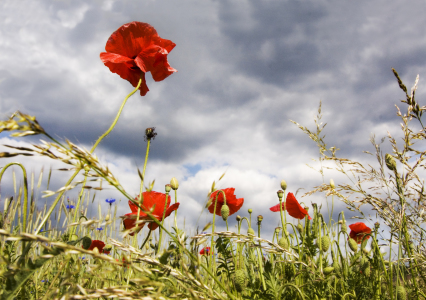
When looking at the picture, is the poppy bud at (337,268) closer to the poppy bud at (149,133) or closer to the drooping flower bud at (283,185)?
the drooping flower bud at (283,185)

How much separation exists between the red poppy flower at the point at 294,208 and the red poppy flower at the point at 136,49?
1.21m

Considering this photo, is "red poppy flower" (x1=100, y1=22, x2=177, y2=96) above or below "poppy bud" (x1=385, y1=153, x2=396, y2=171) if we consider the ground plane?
above

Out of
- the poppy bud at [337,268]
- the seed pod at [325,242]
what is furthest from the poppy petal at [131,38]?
the poppy bud at [337,268]

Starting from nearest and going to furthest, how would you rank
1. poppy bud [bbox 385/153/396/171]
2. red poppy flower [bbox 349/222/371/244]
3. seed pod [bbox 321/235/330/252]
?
poppy bud [bbox 385/153/396/171], seed pod [bbox 321/235/330/252], red poppy flower [bbox 349/222/371/244]

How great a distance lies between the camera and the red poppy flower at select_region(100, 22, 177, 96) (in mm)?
1637

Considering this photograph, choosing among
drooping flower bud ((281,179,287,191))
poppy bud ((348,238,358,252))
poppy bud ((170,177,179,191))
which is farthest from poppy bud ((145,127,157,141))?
poppy bud ((348,238,358,252))

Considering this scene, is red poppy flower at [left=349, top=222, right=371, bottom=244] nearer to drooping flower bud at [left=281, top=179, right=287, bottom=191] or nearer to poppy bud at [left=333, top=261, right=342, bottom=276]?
poppy bud at [left=333, top=261, right=342, bottom=276]

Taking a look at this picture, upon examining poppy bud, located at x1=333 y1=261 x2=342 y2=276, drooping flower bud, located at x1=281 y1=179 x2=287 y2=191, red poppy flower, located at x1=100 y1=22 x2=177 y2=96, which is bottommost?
poppy bud, located at x1=333 y1=261 x2=342 y2=276

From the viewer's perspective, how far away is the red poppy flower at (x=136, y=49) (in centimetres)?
164

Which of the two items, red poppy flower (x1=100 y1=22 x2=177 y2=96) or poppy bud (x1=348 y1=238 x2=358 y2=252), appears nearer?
red poppy flower (x1=100 y1=22 x2=177 y2=96)

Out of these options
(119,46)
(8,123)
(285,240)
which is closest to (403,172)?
(285,240)

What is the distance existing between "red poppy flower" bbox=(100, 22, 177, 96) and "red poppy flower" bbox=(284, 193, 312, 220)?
1.21m

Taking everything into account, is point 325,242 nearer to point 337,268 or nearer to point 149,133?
point 337,268

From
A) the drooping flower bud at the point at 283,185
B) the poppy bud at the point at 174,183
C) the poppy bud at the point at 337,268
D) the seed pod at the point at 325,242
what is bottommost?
the poppy bud at the point at 337,268
